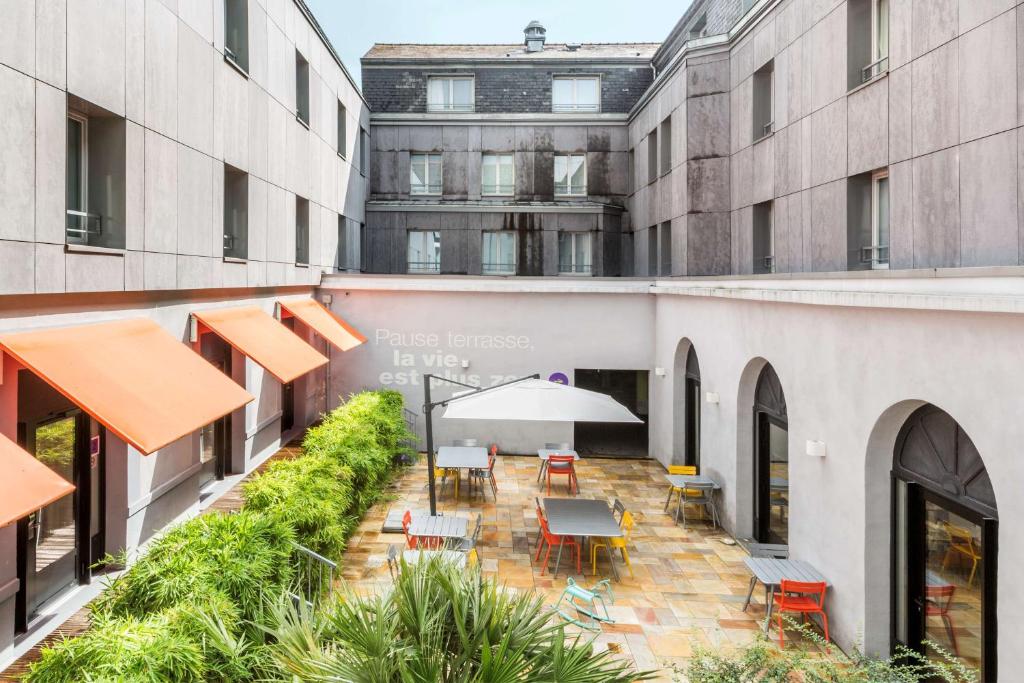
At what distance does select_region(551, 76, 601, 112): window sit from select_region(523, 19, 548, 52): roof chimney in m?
3.11

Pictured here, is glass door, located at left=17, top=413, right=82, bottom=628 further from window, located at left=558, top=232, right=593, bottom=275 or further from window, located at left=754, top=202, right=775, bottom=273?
window, located at left=558, top=232, right=593, bottom=275

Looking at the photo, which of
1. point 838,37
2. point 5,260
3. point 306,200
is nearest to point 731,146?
point 838,37

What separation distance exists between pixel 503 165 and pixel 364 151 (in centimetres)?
481

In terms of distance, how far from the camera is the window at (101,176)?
29.6 ft

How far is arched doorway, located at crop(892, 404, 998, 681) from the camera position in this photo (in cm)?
661

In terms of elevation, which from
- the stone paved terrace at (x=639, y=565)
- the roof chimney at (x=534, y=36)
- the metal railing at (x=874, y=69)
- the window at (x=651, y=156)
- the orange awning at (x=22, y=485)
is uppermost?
the roof chimney at (x=534, y=36)

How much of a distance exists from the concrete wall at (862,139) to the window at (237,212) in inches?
391

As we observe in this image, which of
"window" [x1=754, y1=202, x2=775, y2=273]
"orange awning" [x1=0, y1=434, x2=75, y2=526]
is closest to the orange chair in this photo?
"orange awning" [x1=0, y1=434, x2=75, y2=526]

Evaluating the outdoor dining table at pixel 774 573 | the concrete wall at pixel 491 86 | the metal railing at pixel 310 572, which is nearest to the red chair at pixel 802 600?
the outdoor dining table at pixel 774 573

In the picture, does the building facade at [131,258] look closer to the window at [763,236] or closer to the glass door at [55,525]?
the glass door at [55,525]

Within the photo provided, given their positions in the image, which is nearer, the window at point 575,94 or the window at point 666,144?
the window at point 666,144

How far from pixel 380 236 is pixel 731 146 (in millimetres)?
12741

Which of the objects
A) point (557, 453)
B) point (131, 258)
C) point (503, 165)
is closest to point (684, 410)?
point (557, 453)

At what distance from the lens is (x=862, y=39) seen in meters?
10.9
